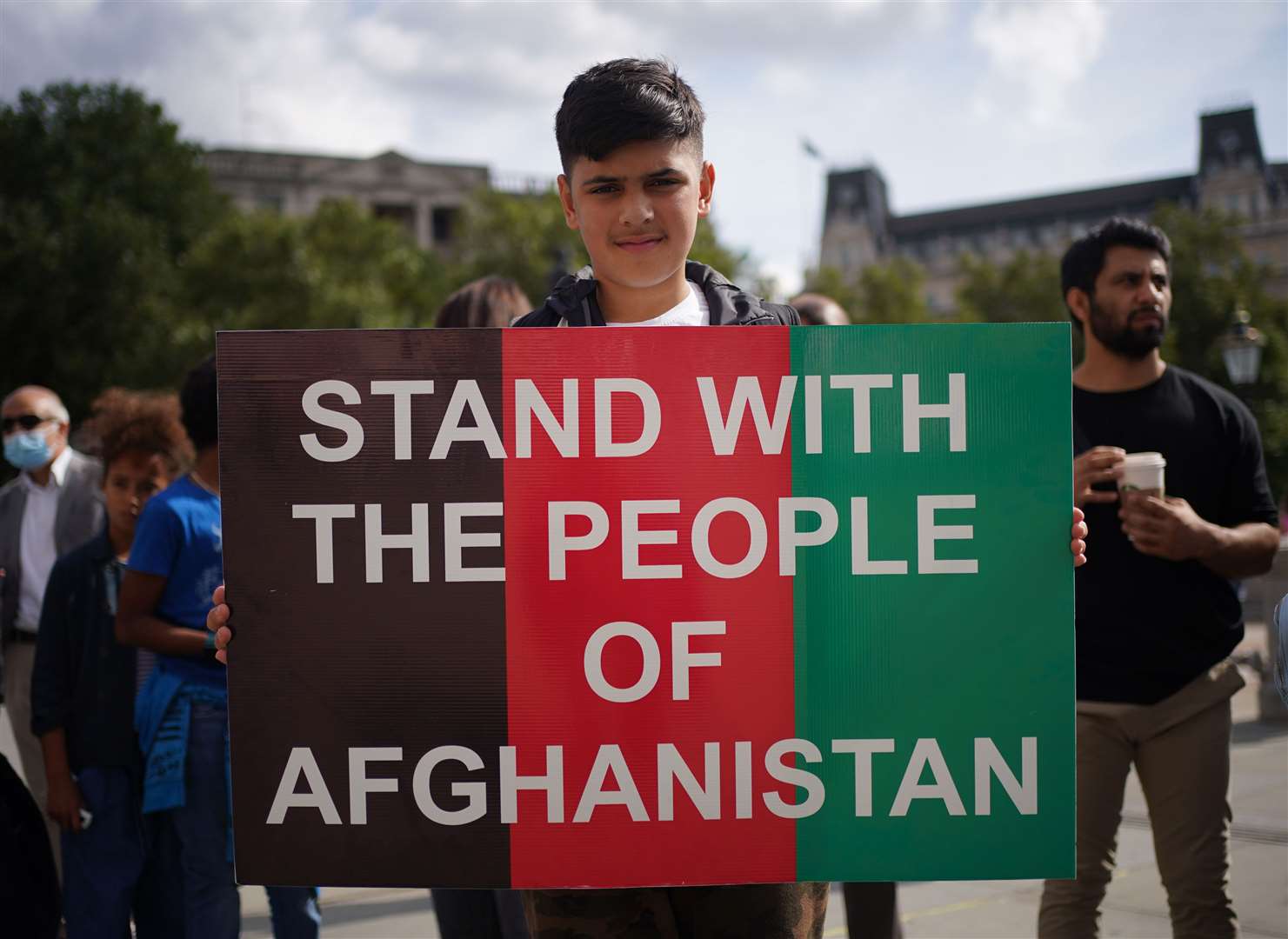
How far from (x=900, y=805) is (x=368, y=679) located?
807 mm

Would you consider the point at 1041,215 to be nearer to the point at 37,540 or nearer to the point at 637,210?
the point at 37,540

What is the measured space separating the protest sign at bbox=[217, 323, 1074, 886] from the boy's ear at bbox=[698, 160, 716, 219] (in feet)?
1.36

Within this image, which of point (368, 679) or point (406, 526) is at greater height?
point (406, 526)

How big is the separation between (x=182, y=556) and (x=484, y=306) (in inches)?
39.9

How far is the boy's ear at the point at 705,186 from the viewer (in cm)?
217

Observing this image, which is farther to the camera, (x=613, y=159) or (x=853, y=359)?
(x=613, y=159)

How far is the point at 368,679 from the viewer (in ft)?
6.13

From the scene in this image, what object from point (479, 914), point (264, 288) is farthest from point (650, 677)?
point (264, 288)

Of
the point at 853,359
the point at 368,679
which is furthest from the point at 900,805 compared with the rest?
the point at 368,679

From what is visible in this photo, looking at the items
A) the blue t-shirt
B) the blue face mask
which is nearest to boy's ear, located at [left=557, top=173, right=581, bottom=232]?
the blue t-shirt

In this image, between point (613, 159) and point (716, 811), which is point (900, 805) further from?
point (613, 159)

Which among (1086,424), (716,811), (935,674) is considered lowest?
(716,811)

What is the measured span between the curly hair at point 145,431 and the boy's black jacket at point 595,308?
76.3 inches

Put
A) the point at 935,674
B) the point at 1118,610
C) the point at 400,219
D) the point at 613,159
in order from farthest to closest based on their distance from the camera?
the point at 400,219 < the point at 1118,610 < the point at 613,159 < the point at 935,674
